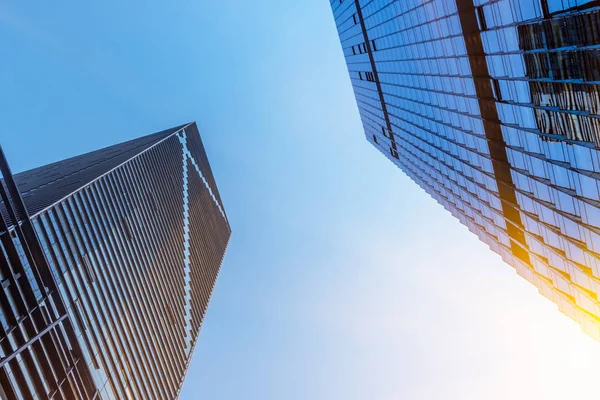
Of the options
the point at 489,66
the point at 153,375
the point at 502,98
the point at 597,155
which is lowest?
the point at 153,375

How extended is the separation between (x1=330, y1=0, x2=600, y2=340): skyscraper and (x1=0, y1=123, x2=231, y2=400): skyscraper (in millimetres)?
29579

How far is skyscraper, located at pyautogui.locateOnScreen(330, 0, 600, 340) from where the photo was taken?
2375 cm

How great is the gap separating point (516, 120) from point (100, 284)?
174 ft

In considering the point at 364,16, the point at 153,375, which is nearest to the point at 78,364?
the point at 153,375

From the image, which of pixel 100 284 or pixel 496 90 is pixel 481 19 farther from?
pixel 100 284

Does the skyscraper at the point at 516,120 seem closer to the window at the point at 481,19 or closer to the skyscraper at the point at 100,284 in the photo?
the window at the point at 481,19

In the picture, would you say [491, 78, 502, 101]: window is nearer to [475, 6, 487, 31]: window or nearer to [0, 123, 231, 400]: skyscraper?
[475, 6, 487, 31]: window

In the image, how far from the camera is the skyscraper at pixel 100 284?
99.9ft

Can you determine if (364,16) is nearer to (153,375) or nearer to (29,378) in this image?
(29,378)

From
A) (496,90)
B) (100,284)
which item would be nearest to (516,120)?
(496,90)

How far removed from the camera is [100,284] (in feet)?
212

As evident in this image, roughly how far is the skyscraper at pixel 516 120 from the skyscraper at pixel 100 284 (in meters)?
Result: 29.6

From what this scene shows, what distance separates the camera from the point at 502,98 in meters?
32.8

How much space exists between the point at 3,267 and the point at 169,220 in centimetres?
7401
